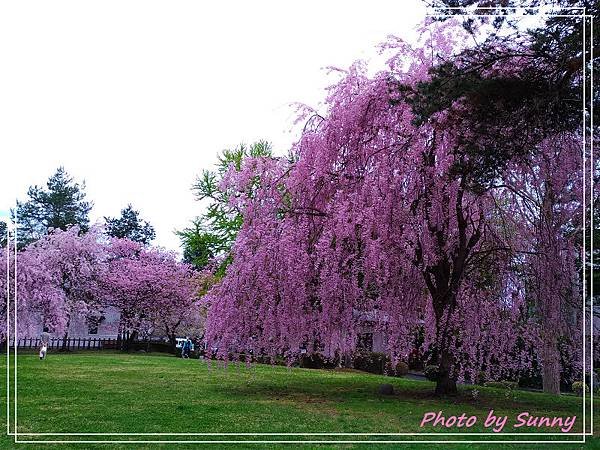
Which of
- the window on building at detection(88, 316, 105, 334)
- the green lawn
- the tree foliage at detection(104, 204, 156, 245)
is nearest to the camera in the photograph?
the green lawn

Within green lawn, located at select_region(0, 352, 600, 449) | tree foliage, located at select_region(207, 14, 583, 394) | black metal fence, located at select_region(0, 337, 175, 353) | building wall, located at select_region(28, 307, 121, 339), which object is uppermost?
tree foliage, located at select_region(207, 14, 583, 394)

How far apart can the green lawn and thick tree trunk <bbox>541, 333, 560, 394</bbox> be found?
37 centimetres

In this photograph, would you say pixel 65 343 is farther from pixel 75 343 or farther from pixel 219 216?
pixel 219 216

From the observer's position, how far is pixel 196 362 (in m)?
12.4

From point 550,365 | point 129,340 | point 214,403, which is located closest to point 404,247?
point 550,365

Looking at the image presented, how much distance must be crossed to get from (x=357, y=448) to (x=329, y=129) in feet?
15.2

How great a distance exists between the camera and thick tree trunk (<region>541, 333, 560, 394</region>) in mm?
7168

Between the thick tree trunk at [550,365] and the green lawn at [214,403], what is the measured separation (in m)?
0.37

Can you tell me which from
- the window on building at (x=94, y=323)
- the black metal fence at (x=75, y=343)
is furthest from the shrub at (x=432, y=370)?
the window on building at (x=94, y=323)

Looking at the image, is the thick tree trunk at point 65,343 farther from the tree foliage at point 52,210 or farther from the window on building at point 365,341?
the window on building at point 365,341

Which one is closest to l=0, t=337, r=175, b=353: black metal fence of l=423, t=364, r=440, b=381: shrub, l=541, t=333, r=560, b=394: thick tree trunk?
l=423, t=364, r=440, b=381: shrub

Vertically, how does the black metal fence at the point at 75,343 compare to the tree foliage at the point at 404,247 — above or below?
below

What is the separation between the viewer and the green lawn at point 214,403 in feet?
16.8

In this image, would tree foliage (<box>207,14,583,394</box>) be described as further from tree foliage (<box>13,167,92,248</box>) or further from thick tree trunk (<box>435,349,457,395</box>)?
tree foliage (<box>13,167,92,248</box>)
